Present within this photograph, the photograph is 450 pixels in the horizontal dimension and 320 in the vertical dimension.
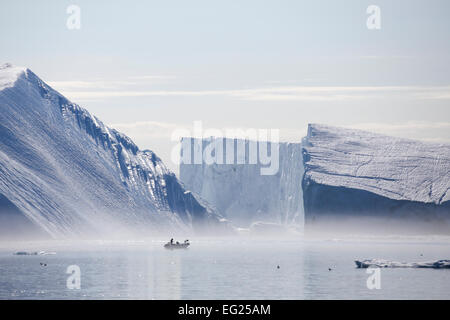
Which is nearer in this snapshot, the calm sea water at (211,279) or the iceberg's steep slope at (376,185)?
the calm sea water at (211,279)

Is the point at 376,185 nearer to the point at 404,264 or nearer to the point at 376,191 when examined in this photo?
the point at 376,191

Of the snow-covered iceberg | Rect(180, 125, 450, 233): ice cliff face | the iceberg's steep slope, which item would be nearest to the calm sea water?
the snow-covered iceberg

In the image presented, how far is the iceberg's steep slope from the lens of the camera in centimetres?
18275

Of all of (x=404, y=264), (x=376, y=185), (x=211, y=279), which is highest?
(x=211, y=279)

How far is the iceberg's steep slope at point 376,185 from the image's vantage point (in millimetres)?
182750

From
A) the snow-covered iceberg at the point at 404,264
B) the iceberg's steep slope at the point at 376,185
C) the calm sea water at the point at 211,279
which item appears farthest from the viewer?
the iceberg's steep slope at the point at 376,185

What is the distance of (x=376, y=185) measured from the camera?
619ft

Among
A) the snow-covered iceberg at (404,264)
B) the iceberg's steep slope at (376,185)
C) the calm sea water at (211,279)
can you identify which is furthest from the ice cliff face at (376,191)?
the snow-covered iceberg at (404,264)

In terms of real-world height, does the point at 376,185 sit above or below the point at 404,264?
below

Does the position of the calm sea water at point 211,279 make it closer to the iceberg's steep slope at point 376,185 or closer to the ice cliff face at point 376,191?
the ice cliff face at point 376,191

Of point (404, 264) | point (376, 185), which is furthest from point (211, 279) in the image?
point (376, 185)

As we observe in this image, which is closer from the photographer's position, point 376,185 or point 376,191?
point 376,191

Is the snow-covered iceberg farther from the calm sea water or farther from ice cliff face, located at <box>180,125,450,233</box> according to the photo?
ice cliff face, located at <box>180,125,450,233</box>
